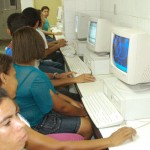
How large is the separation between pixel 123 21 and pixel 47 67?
4.20 ft

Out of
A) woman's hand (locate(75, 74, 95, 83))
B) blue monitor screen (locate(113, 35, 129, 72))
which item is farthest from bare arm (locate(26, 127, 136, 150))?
woman's hand (locate(75, 74, 95, 83))

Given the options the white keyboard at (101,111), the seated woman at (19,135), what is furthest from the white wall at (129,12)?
the seated woman at (19,135)

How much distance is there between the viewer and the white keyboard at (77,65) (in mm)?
2613

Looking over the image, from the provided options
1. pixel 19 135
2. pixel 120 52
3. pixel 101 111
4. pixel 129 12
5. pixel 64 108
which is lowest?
pixel 64 108

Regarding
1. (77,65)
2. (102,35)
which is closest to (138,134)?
(102,35)

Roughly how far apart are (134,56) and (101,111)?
0.40 meters

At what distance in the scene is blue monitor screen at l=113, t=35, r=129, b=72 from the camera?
164 centimetres

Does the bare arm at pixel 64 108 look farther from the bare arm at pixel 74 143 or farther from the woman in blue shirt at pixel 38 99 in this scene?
the bare arm at pixel 74 143

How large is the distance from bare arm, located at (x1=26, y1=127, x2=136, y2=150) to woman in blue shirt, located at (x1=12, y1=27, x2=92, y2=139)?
497mm

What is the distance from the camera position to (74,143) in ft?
4.43

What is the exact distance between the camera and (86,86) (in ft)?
7.38

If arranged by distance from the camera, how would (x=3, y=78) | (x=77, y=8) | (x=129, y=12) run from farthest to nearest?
(x=77, y=8) → (x=129, y=12) → (x=3, y=78)

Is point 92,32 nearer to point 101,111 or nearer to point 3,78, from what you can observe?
point 101,111

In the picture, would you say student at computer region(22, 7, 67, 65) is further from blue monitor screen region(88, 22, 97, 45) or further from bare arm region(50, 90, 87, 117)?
bare arm region(50, 90, 87, 117)
